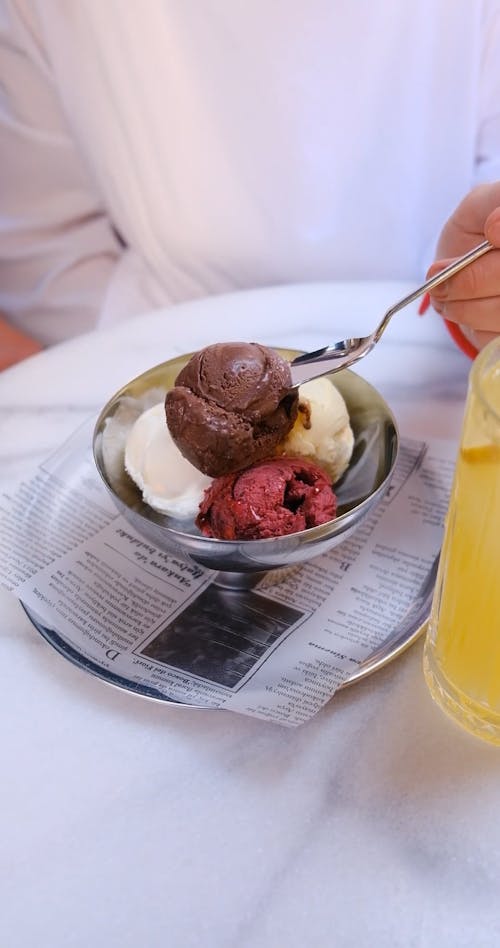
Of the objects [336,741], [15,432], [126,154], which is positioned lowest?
[336,741]

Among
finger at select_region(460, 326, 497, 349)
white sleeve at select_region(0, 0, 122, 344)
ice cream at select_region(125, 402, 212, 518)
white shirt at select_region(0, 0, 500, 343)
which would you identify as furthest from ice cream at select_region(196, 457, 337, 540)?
white sleeve at select_region(0, 0, 122, 344)

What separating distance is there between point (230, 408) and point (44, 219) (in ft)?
2.21

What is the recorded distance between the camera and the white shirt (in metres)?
0.94

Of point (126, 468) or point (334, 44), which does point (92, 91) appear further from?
point (126, 468)

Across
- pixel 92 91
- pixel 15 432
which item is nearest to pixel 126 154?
pixel 92 91

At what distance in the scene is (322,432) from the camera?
669 mm

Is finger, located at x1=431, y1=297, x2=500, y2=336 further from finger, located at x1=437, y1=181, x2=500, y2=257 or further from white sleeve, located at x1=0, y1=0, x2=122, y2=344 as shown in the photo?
white sleeve, located at x1=0, y1=0, x2=122, y2=344

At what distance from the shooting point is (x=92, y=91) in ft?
3.25

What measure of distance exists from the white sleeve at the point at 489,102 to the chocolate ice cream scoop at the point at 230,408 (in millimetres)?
612

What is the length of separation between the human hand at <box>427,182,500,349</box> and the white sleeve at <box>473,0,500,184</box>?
33 cm

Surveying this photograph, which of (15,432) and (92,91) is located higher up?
(92,91)

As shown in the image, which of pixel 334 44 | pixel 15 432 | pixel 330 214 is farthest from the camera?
pixel 330 214

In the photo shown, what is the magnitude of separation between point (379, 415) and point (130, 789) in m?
0.37

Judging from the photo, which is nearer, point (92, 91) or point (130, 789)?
point (130, 789)
